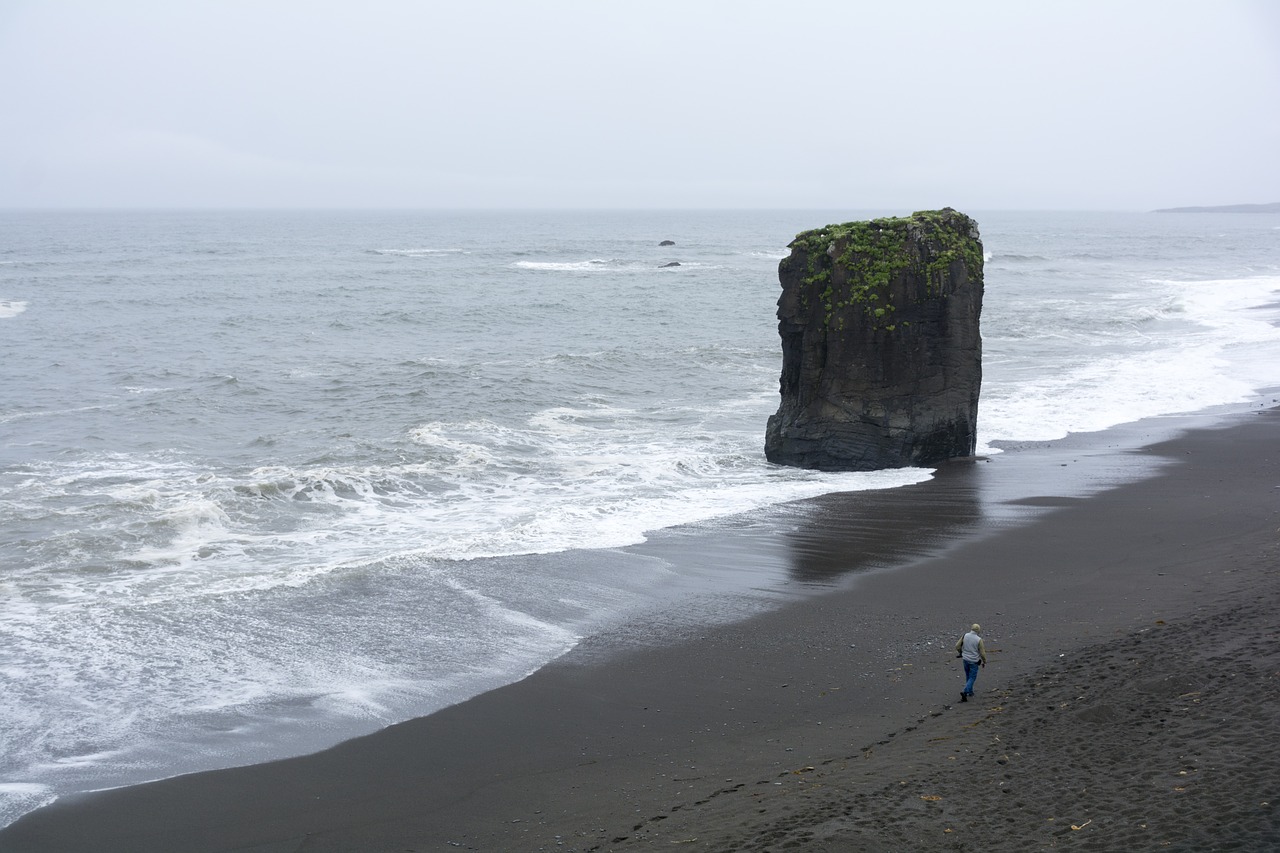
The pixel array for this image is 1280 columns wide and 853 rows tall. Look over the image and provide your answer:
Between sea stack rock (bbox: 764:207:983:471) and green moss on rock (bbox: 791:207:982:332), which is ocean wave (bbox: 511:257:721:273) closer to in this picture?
sea stack rock (bbox: 764:207:983:471)

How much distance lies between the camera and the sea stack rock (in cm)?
2578

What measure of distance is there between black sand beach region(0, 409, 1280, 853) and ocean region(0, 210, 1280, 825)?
3.68ft

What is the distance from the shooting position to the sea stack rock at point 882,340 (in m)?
25.8

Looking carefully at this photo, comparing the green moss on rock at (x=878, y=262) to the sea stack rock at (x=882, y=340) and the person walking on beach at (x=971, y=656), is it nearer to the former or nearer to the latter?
the sea stack rock at (x=882, y=340)

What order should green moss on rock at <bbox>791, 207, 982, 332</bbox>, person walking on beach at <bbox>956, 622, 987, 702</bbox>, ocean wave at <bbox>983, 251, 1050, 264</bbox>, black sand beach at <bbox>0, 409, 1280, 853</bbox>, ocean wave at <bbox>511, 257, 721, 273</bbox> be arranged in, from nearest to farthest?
black sand beach at <bbox>0, 409, 1280, 853</bbox>
person walking on beach at <bbox>956, 622, 987, 702</bbox>
green moss on rock at <bbox>791, 207, 982, 332</bbox>
ocean wave at <bbox>511, 257, 721, 273</bbox>
ocean wave at <bbox>983, 251, 1050, 264</bbox>

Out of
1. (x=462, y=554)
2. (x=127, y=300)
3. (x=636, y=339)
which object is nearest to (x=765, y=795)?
(x=462, y=554)

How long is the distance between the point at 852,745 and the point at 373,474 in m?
16.4

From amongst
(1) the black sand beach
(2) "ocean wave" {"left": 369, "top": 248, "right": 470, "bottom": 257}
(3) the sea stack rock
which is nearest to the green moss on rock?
(3) the sea stack rock

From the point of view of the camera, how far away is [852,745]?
12688 millimetres

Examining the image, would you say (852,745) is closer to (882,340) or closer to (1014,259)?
(882,340)

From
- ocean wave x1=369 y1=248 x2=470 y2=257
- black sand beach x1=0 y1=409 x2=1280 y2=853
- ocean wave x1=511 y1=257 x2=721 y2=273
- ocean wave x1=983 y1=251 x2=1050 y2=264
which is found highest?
ocean wave x1=369 y1=248 x2=470 y2=257

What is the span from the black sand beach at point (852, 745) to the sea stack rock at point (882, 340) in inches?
306

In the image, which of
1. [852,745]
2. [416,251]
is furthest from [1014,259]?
[852,745]

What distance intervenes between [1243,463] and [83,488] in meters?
27.1
